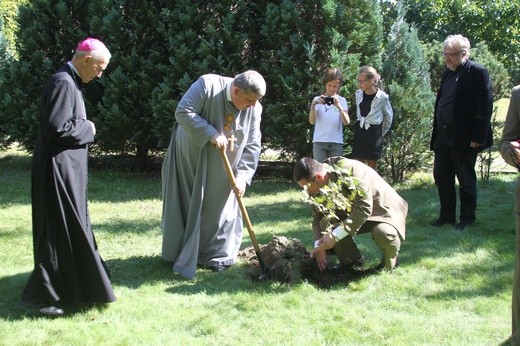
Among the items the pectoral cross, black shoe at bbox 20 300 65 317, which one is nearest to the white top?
the pectoral cross

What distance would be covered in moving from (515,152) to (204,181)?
109 inches

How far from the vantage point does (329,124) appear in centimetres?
728

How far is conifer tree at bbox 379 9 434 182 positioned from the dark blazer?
2.78 m

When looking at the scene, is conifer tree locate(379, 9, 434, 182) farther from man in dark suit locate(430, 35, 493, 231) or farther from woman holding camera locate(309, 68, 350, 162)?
man in dark suit locate(430, 35, 493, 231)

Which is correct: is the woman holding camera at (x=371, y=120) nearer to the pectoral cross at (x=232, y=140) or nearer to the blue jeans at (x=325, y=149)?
the blue jeans at (x=325, y=149)

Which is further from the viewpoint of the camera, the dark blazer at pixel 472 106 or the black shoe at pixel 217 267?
the dark blazer at pixel 472 106

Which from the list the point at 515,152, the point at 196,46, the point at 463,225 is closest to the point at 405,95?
the point at 463,225

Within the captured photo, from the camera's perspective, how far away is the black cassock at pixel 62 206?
12.6 ft

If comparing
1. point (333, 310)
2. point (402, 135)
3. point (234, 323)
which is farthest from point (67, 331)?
point (402, 135)

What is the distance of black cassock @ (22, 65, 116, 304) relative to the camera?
3.83 meters

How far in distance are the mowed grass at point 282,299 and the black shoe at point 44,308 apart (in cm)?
6

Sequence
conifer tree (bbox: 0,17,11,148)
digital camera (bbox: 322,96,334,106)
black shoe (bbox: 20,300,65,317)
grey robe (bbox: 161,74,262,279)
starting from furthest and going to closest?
conifer tree (bbox: 0,17,11,148) → digital camera (bbox: 322,96,334,106) → grey robe (bbox: 161,74,262,279) → black shoe (bbox: 20,300,65,317)

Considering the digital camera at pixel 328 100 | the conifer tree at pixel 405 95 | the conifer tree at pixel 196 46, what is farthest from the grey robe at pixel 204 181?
the conifer tree at pixel 405 95

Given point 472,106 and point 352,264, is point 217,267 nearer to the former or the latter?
point 352,264
